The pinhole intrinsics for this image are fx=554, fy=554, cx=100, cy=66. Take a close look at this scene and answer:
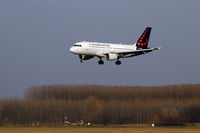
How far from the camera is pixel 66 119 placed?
96.6 meters

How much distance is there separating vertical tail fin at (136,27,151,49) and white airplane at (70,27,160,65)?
1.53 feet

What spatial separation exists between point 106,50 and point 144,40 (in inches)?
338

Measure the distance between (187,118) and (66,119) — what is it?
20867 mm

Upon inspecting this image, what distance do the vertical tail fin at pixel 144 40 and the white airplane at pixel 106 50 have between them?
1.53 ft

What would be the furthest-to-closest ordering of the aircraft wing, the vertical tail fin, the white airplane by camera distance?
the vertical tail fin → the aircraft wing → the white airplane

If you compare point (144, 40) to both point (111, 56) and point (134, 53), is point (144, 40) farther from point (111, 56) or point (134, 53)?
point (111, 56)

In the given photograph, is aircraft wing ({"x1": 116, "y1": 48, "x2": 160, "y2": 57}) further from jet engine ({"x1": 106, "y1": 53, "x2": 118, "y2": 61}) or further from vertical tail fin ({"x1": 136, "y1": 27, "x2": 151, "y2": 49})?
vertical tail fin ({"x1": 136, "y1": 27, "x2": 151, "y2": 49})

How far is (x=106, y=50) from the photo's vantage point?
82500 millimetres

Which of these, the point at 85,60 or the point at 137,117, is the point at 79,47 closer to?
the point at 85,60

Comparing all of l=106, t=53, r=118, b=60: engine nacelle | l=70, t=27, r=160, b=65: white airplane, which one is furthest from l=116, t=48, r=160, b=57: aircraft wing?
l=106, t=53, r=118, b=60: engine nacelle

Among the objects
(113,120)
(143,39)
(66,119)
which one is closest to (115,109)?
(113,120)

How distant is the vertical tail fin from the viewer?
87.2 m

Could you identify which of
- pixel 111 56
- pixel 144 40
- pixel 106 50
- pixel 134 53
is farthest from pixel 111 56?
pixel 144 40

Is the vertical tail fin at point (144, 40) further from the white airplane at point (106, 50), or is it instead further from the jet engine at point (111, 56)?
the jet engine at point (111, 56)
